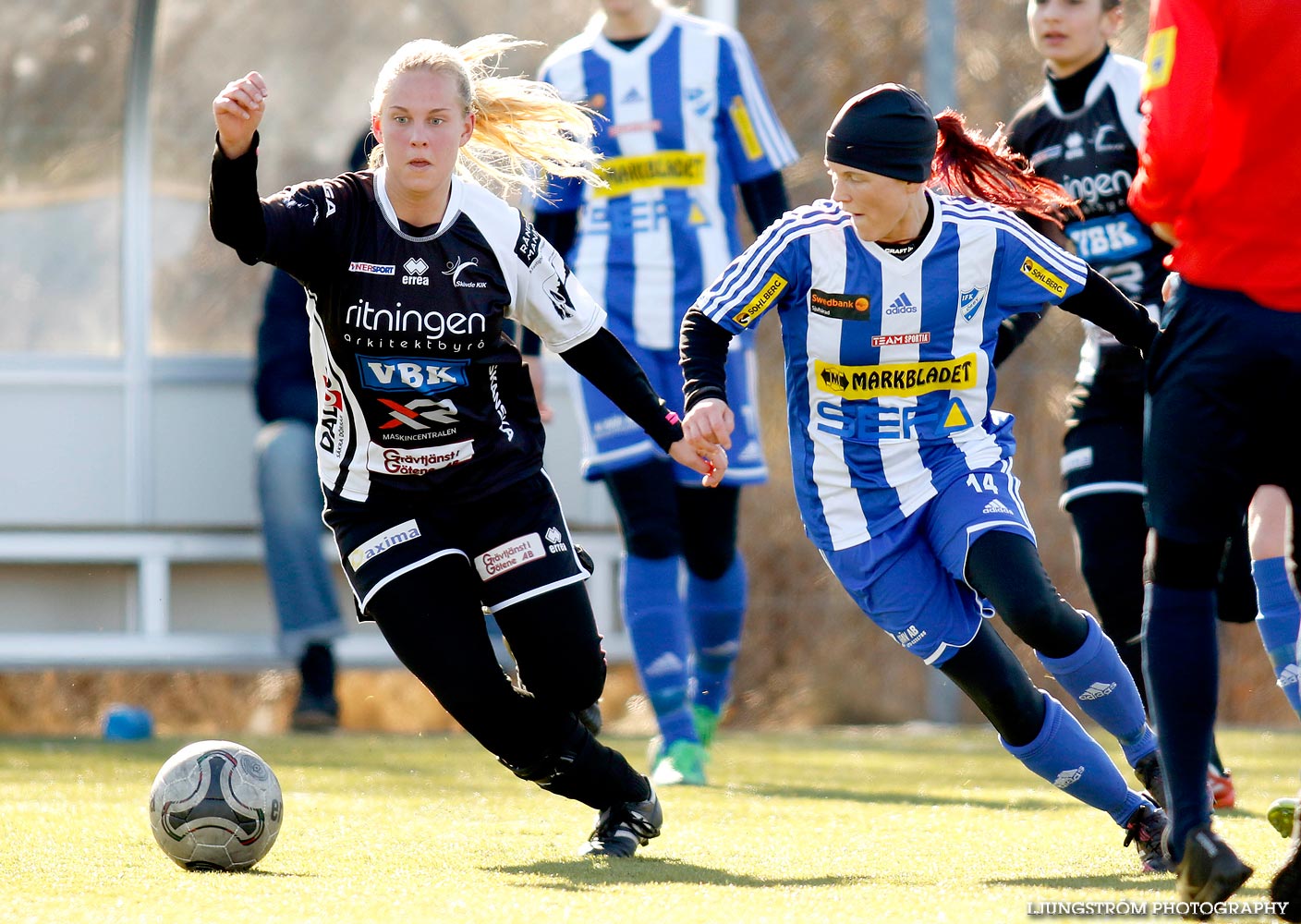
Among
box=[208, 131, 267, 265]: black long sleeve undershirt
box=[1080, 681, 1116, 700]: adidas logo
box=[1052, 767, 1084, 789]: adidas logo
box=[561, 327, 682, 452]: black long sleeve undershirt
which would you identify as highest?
box=[208, 131, 267, 265]: black long sleeve undershirt

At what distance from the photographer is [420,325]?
412 centimetres

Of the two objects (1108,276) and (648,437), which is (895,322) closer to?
(1108,276)

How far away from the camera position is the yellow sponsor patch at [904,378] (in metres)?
4.21

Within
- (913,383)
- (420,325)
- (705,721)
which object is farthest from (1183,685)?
(705,721)

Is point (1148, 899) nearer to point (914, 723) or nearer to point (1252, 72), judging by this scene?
point (1252, 72)

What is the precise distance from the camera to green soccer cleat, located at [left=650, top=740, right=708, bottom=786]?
577 centimetres

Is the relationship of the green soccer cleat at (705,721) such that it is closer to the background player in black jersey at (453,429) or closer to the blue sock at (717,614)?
the blue sock at (717,614)

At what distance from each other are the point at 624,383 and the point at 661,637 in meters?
1.80

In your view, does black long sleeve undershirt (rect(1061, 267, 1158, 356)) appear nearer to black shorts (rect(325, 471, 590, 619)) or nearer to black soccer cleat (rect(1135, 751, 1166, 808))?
black soccer cleat (rect(1135, 751, 1166, 808))

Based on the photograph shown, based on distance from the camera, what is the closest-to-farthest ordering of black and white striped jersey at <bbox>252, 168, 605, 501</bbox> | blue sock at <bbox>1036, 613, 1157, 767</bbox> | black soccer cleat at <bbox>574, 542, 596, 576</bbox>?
blue sock at <bbox>1036, 613, 1157, 767</bbox> → black and white striped jersey at <bbox>252, 168, 605, 501</bbox> → black soccer cleat at <bbox>574, 542, 596, 576</bbox>

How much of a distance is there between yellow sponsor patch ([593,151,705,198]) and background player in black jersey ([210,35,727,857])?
6.33 feet

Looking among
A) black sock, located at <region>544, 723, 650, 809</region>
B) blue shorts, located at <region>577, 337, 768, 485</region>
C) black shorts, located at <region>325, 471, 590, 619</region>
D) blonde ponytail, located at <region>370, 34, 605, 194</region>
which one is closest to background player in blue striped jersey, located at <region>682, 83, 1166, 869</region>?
black shorts, located at <region>325, 471, 590, 619</region>

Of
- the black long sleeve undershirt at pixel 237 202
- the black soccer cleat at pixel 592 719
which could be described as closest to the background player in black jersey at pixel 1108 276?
the black soccer cleat at pixel 592 719

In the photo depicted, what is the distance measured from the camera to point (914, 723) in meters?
8.73
